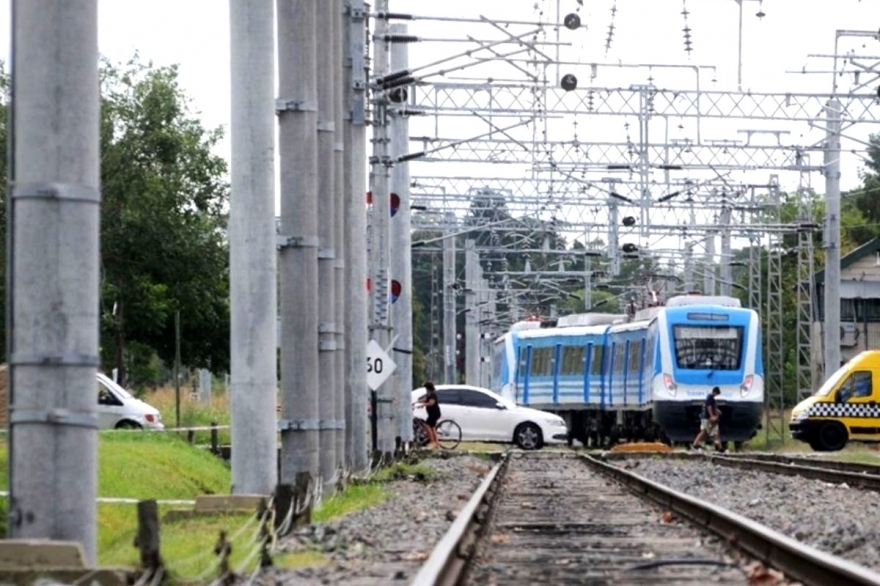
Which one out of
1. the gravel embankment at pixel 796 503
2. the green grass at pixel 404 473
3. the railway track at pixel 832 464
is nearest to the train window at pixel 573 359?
the railway track at pixel 832 464

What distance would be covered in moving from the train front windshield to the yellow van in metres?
2.01

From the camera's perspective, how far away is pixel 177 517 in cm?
1692

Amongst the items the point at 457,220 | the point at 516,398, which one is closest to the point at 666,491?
the point at 516,398

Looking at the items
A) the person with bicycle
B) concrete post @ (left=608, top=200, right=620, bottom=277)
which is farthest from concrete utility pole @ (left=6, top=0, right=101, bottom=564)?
concrete post @ (left=608, top=200, right=620, bottom=277)

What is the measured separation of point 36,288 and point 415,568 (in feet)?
11.1

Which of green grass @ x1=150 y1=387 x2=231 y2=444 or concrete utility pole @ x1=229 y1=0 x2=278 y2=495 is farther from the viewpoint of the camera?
green grass @ x1=150 y1=387 x2=231 y2=444

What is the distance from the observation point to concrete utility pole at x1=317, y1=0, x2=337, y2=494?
2261 centimetres

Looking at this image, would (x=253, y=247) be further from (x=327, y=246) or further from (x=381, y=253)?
(x=381, y=253)

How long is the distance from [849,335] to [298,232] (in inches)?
2111

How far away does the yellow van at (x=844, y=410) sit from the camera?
4409 cm

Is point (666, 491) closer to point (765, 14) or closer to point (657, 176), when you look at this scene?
point (765, 14)

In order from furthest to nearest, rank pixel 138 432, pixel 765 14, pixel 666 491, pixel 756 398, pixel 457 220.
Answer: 1. pixel 457 220
2. pixel 756 398
3. pixel 765 14
4. pixel 138 432
5. pixel 666 491

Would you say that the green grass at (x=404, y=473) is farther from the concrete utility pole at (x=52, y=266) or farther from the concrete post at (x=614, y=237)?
the concrete post at (x=614, y=237)

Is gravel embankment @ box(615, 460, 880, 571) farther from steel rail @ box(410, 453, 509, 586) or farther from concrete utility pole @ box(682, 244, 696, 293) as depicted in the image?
concrete utility pole @ box(682, 244, 696, 293)
